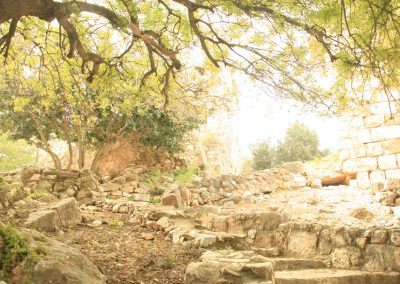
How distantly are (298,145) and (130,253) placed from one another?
51.9 feet

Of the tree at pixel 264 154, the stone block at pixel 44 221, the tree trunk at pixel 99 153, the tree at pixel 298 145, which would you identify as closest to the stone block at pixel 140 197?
the tree trunk at pixel 99 153

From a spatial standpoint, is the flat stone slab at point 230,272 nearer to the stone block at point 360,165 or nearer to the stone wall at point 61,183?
the stone wall at point 61,183

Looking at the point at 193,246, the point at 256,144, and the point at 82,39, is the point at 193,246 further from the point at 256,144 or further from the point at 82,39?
the point at 256,144

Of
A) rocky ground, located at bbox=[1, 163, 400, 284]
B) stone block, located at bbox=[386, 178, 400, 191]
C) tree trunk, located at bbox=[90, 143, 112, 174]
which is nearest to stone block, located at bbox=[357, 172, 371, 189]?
stone block, located at bbox=[386, 178, 400, 191]

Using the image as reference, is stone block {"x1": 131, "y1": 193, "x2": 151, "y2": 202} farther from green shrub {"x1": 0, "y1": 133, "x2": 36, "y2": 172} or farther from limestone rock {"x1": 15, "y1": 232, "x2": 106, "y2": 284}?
green shrub {"x1": 0, "y1": 133, "x2": 36, "y2": 172}

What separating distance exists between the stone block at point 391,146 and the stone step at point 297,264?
7.30 meters

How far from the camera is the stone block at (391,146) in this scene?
10.5 metres

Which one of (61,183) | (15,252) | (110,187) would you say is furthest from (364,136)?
(15,252)

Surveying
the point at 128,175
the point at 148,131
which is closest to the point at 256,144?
the point at 148,131

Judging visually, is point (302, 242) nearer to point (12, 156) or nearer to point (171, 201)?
point (171, 201)

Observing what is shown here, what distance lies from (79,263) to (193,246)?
85.1 inches

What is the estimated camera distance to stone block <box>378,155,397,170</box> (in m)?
10.5

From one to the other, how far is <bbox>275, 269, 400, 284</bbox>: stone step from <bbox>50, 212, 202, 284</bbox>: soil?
1.11m

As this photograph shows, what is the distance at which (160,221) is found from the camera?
6117mm
